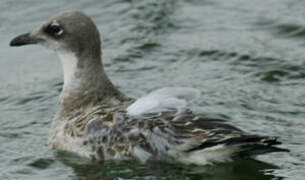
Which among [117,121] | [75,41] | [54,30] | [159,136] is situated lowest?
[159,136]

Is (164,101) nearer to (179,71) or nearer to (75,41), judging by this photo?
(75,41)

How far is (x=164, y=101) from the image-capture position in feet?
32.3

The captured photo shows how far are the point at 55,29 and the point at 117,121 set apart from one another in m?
1.98

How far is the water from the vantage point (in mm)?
10164

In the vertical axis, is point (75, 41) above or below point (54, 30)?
below

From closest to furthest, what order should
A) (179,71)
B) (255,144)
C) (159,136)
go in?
1. (255,144)
2. (159,136)
3. (179,71)

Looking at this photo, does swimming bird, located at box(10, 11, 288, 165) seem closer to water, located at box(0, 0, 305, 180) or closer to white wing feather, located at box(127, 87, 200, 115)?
white wing feather, located at box(127, 87, 200, 115)

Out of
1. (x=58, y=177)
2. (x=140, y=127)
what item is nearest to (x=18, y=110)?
(x=58, y=177)

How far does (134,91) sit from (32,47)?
11.1 ft

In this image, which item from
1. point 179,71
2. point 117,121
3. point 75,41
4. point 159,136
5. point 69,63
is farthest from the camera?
point 179,71

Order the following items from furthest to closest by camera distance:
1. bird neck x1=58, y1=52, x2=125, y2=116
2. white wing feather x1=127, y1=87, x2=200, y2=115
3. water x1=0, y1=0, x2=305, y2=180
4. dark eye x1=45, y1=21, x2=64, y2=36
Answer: dark eye x1=45, y1=21, x2=64, y2=36, bird neck x1=58, y1=52, x2=125, y2=116, water x1=0, y1=0, x2=305, y2=180, white wing feather x1=127, y1=87, x2=200, y2=115

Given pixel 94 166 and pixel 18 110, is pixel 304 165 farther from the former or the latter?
pixel 18 110

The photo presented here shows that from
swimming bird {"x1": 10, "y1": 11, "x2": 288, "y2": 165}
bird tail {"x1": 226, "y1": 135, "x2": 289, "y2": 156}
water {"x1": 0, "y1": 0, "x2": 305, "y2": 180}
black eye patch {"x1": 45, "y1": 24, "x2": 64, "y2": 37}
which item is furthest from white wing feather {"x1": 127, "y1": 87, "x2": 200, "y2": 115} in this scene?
black eye patch {"x1": 45, "y1": 24, "x2": 64, "y2": 37}

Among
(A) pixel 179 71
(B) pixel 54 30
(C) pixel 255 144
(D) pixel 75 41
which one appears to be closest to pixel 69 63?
(D) pixel 75 41
